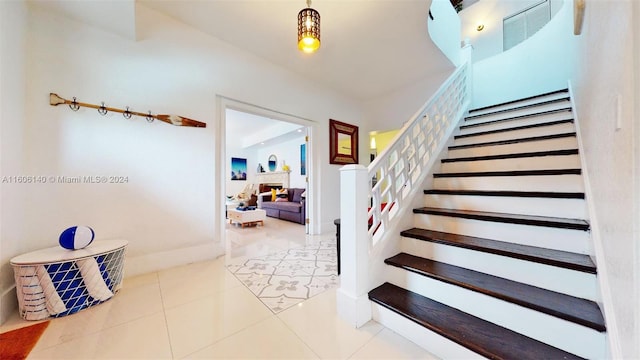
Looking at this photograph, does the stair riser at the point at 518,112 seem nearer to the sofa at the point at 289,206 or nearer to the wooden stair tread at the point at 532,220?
the wooden stair tread at the point at 532,220

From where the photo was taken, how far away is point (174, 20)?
7.96 ft

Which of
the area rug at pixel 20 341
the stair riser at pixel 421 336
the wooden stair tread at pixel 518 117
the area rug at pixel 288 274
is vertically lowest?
the area rug at pixel 288 274

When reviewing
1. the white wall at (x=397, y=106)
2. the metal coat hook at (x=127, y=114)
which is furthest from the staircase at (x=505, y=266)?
the metal coat hook at (x=127, y=114)

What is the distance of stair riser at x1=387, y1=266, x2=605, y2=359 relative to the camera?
0.88m

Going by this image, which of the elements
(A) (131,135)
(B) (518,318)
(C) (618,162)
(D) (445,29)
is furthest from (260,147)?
(C) (618,162)

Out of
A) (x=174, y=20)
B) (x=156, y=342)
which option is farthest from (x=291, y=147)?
(x=156, y=342)

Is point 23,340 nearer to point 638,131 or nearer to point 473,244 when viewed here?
point 473,244

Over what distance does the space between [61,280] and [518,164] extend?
363 centimetres

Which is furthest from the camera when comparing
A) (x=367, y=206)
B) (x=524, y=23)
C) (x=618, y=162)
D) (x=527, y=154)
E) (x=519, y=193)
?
(x=524, y=23)

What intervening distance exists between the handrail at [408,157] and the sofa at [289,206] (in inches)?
112

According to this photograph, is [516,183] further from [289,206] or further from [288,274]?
[289,206]

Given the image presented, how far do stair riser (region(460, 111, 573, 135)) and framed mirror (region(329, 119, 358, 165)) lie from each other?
2.00 m

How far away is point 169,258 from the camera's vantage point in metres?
2.34

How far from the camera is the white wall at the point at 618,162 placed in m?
0.66
